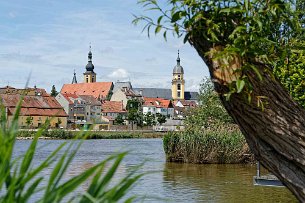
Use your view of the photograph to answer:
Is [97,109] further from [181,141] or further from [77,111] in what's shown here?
[181,141]

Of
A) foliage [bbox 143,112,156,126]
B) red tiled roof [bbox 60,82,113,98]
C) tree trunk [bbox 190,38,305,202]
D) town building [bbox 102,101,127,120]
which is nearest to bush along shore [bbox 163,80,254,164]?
tree trunk [bbox 190,38,305,202]

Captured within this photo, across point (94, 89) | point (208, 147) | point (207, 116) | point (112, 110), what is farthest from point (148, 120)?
point (208, 147)

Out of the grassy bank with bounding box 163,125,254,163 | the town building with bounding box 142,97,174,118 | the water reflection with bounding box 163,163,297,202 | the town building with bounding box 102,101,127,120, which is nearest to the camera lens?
the water reflection with bounding box 163,163,297,202

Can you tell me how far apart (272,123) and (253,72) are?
0.28m

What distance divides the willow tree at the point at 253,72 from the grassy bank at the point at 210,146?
96.6ft

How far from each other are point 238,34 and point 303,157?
743 mm

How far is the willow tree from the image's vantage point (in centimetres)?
296

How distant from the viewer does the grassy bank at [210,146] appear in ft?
108

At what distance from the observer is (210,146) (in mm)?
33656

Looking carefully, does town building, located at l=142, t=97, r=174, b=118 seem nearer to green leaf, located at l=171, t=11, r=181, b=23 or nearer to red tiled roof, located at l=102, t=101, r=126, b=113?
red tiled roof, located at l=102, t=101, r=126, b=113

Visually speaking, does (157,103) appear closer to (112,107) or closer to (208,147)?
(112,107)

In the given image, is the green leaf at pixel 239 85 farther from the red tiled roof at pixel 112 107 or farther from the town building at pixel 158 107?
the town building at pixel 158 107

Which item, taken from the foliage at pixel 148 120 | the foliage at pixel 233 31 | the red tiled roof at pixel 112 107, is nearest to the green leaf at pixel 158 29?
the foliage at pixel 233 31

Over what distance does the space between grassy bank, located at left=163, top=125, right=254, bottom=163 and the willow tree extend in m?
29.4
